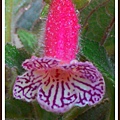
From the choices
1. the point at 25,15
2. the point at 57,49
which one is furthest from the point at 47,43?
the point at 25,15

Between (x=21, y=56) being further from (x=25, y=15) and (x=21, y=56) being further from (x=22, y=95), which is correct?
(x=25, y=15)

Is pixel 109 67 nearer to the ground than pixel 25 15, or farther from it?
nearer to the ground

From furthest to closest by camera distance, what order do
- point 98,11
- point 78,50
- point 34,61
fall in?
point 98,11
point 78,50
point 34,61

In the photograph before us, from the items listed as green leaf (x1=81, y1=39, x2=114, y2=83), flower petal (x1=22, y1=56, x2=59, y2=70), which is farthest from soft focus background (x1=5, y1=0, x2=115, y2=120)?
flower petal (x1=22, y1=56, x2=59, y2=70)

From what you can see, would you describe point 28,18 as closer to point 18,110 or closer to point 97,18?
point 97,18

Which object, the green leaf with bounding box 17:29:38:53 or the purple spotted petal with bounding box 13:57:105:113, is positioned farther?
the green leaf with bounding box 17:29:38:53

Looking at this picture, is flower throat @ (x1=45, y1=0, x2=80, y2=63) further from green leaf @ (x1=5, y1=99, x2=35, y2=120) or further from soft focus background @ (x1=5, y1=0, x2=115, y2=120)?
green leaf @ (x1=5, y1=99, x2=35, y2=120)

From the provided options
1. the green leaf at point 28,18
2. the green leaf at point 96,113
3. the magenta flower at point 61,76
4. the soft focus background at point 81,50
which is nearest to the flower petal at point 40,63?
the magenta flower at point 61,76

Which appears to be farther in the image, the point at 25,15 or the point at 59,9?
the point at 25,15
